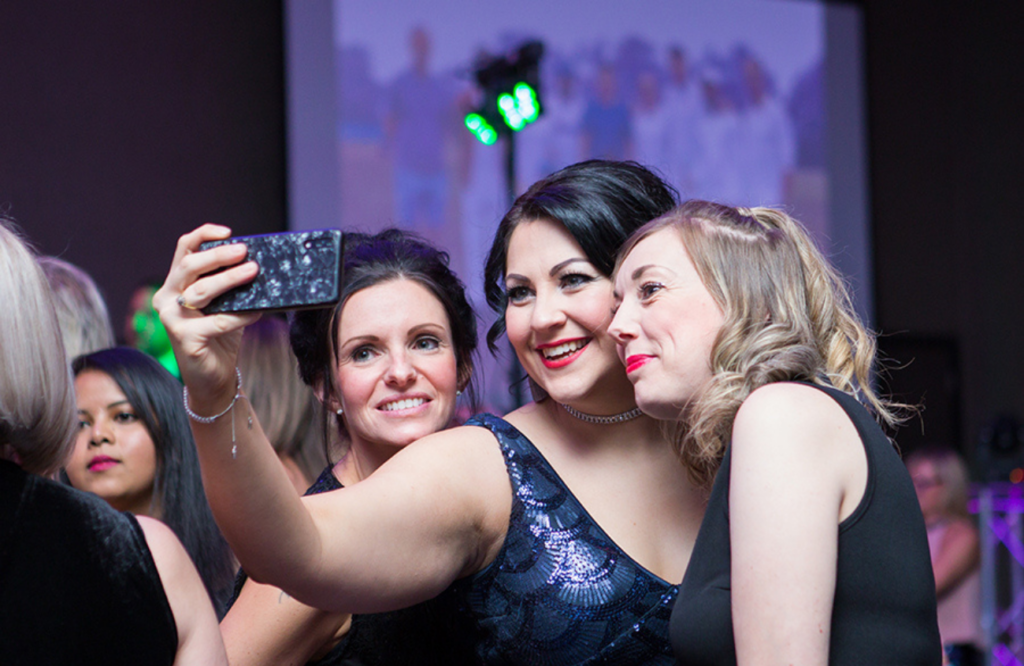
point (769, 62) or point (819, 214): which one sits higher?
point (769, 62)

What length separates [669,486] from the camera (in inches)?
69.1

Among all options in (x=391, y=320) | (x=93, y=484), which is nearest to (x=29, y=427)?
(x=391, y=320)

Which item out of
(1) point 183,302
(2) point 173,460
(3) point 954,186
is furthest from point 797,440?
(3) point 954,186

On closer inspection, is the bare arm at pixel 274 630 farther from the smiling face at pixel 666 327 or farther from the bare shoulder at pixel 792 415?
the bare shoulder at pixel 792 415

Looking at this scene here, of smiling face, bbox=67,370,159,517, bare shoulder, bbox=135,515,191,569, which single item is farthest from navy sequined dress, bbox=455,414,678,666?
smiling face, bbox=67,370,159,517

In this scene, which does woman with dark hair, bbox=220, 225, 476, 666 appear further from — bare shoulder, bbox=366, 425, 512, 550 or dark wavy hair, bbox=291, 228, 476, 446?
bare shoulder, bbox=366, 425, 512, 550

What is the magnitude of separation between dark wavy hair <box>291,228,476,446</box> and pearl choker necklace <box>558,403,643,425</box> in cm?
34

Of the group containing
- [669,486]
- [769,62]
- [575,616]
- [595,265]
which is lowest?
[575,616]

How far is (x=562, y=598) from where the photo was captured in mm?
1578

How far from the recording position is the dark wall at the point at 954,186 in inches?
293

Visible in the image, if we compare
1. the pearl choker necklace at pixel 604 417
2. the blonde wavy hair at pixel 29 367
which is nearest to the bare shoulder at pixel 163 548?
the blonde wavy hair at pixel 29 367

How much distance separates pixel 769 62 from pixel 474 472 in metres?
5.85

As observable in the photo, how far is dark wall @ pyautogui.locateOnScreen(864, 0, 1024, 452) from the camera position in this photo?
7.45m

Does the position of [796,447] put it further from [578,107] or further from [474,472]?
[578,107]
